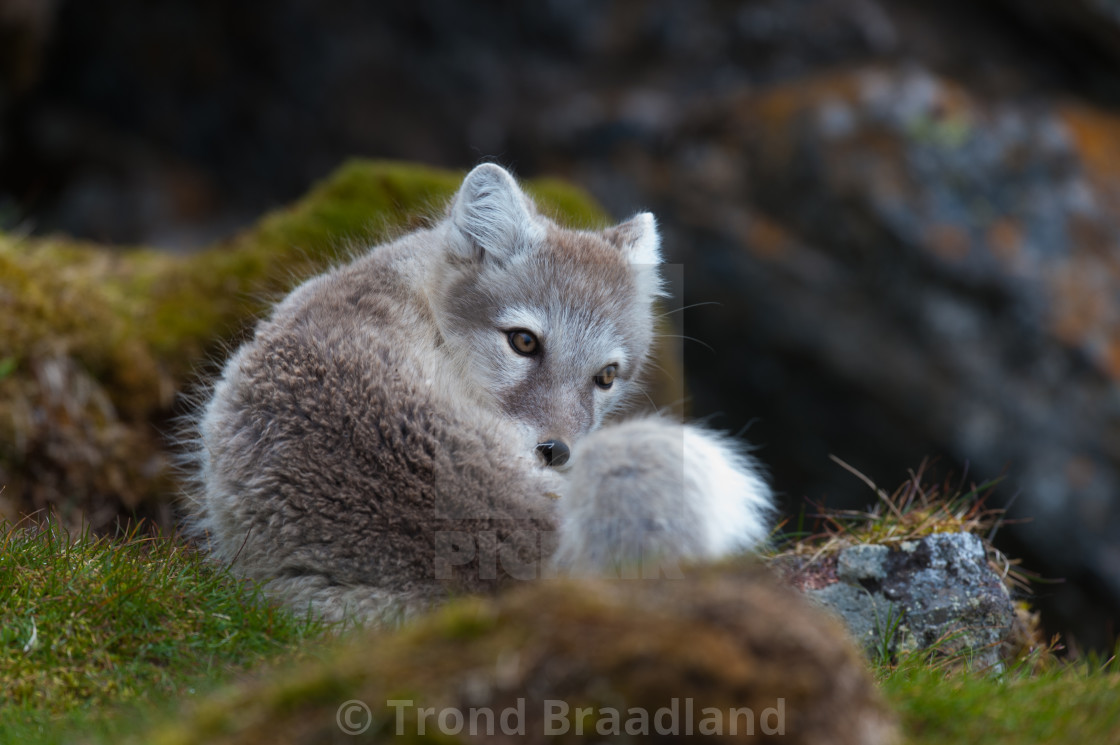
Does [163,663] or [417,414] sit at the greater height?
[417,414]

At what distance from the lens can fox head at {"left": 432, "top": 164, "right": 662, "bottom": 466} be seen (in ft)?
13.6

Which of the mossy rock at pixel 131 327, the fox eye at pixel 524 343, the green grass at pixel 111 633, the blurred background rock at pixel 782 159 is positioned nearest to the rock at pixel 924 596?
the fox eye at pixel 524 343

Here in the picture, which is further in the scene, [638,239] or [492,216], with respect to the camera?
[638,239]

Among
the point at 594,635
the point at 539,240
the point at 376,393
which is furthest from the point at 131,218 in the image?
the point at 594,635

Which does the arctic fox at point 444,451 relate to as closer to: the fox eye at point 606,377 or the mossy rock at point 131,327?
the fox eye at point 606,377

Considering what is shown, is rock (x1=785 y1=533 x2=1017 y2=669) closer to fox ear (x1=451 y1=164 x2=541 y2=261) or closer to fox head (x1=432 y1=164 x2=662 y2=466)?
fox head (x1=432 y1=164 x2=662 y2=466)

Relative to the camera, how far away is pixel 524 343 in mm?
4227

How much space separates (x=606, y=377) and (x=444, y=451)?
4.86 ft

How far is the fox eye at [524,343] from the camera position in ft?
13.9

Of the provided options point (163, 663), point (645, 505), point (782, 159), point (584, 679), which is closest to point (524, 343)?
point (645, 505)

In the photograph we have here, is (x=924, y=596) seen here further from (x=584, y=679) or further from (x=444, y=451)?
(x=584, y=679)

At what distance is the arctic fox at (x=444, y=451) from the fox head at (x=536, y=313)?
0.01m

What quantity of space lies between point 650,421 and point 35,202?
11.7m

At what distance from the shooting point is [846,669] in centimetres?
217
